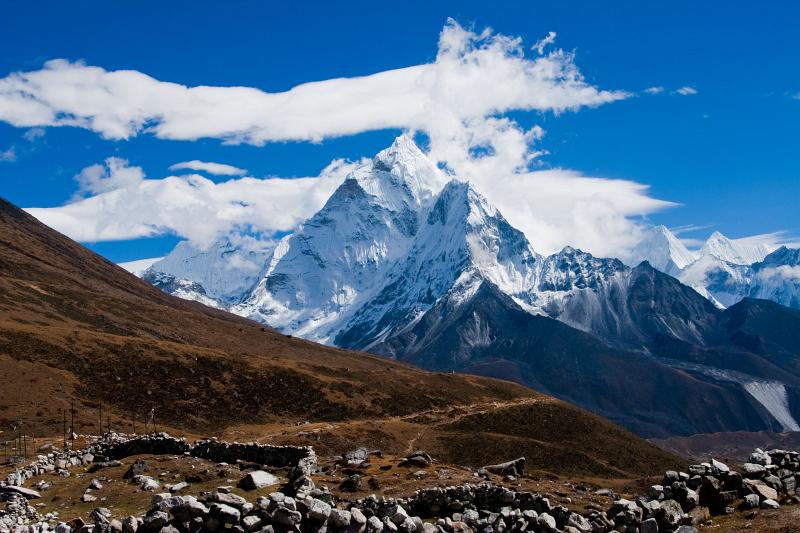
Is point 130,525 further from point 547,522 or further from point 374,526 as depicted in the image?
point 547,522

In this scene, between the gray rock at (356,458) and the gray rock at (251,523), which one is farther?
the gray rock at (356,458)

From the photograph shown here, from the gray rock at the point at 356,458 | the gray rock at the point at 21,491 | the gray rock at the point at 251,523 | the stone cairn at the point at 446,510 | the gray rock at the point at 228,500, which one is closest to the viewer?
the gray rock at the point at 251,523

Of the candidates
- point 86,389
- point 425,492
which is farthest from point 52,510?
point 86,389

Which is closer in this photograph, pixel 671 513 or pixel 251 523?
pixel 251 523

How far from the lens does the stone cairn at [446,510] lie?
25766 millimetres

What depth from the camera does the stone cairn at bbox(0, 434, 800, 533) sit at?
25.8 meters

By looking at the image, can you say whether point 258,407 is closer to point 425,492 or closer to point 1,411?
point 1,411

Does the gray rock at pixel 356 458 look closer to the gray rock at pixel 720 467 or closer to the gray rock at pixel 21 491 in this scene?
the gray rock at pixel 21 491

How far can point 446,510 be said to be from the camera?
3588cm

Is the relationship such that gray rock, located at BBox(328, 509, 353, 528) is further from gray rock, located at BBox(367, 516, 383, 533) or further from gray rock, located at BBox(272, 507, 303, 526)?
gray rock, located at BBox(272, 507, 303, 526)

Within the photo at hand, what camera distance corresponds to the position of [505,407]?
165 metres

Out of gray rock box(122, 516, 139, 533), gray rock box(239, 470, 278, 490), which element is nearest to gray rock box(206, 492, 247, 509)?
gray rock box(122, 516, 139, 533)

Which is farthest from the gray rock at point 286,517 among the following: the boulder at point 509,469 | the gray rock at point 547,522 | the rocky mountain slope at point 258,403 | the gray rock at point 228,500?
the rocky mountain slope at point 258,403

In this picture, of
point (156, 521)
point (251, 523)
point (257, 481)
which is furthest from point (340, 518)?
point (257, 481)
